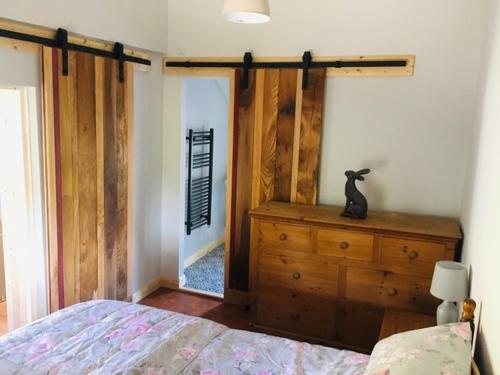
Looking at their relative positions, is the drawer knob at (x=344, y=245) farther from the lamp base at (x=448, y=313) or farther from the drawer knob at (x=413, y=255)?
the lamp base at (x=448, y=313)

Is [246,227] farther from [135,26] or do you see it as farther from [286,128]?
[135,26]

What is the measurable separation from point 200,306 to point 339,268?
1439 mm

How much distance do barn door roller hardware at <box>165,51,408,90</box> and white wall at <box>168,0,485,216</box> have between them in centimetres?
8

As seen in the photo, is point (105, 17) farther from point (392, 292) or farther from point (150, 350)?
point (392, 292)

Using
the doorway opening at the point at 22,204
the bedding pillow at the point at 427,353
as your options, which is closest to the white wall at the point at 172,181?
the doorway opening at the point at 22,204

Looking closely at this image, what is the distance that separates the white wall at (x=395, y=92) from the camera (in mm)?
3229

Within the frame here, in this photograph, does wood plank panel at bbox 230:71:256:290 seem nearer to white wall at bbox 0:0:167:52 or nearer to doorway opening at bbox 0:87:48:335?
white wall at bbox 0:0:167:52

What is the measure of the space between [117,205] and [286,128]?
1.53m

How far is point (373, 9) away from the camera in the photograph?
3.37 metres

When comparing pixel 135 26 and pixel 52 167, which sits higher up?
pixel 135 26

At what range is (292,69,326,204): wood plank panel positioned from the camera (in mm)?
3592

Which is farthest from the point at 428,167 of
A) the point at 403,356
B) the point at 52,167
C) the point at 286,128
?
the point at 52,167

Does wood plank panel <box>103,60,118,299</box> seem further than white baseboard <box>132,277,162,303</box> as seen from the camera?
No

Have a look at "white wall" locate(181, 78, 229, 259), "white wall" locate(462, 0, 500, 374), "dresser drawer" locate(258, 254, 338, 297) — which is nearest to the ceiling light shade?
"white wall" locate(462, 0, 500, 374)
